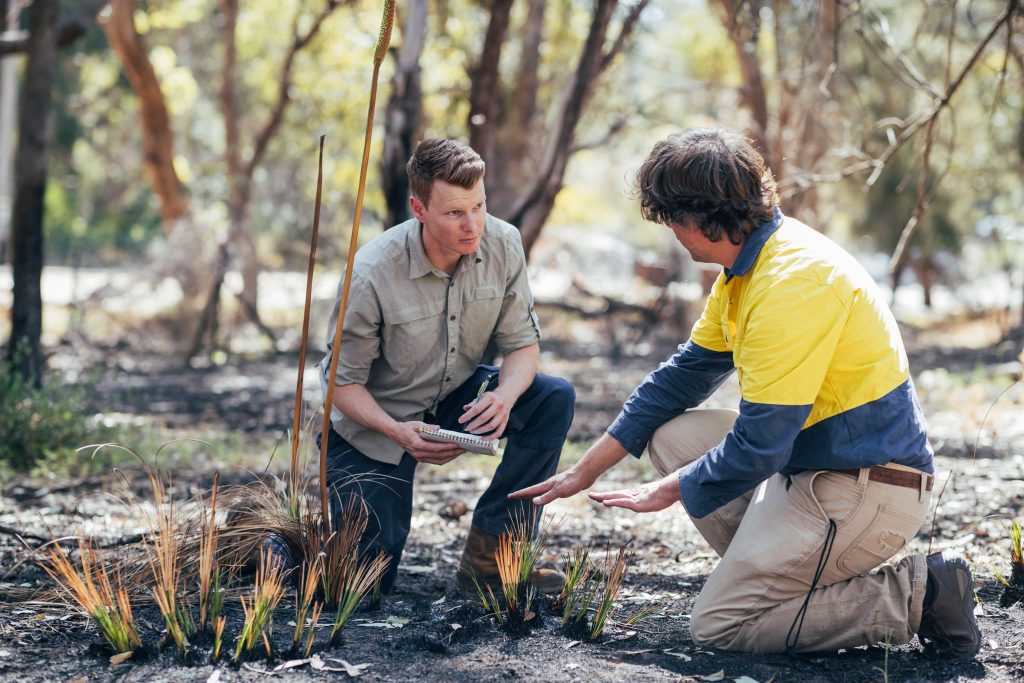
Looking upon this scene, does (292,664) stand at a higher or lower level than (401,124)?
lower

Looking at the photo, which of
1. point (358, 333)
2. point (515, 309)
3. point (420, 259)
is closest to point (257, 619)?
point (358, 333)

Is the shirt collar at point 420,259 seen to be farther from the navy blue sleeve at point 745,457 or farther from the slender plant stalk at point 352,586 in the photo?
the navy blue sleeve at point 745,457

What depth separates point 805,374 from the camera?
8.96ft

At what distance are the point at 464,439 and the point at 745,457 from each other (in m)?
1.03

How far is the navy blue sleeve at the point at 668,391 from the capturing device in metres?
3.41

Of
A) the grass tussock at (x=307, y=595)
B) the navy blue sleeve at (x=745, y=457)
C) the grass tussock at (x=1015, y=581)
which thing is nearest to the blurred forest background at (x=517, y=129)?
the grass tussock at (x=1015, y=581)

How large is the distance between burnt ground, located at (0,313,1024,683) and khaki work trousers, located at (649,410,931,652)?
0.07 m

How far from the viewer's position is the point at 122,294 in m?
11.5

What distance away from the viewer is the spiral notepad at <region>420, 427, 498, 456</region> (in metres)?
3.46

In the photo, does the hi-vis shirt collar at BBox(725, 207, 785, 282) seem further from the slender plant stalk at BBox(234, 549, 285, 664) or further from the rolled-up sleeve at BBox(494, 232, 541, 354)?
the slender plant stalk at BBox(234, 549, 285, 664)

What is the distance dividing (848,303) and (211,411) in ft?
20.4

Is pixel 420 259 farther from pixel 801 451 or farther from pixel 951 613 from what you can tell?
pixel 951 613

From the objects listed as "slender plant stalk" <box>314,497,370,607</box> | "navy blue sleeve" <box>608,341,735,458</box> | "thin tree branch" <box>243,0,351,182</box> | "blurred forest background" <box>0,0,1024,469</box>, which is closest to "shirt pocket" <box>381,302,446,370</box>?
"slender plant stalk" <box>314,497,370,607</box>

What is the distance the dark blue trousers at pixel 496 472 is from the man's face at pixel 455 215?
61 cm
